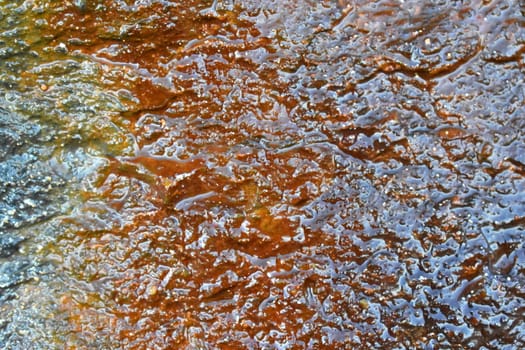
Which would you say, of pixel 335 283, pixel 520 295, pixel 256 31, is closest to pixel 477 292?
pixel 520 295

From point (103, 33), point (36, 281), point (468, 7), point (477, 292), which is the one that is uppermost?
point (468, 7)

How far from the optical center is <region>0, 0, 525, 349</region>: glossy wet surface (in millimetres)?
1896

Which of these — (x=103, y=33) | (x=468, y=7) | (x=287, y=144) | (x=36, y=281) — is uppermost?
(x=468, y=7)

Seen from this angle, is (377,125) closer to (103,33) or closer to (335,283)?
(335,283)

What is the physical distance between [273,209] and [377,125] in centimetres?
48

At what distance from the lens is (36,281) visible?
195cm

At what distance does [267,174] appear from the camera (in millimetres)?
1982

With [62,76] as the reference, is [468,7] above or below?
above

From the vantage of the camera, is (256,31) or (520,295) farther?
(256,31)

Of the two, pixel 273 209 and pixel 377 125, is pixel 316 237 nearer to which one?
pixel 273 209

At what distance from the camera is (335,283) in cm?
191

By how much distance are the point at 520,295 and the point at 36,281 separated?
1.67 m

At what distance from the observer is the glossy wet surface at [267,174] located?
190 centimetres

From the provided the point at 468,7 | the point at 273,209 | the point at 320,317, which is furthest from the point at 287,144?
the point at 468,7
